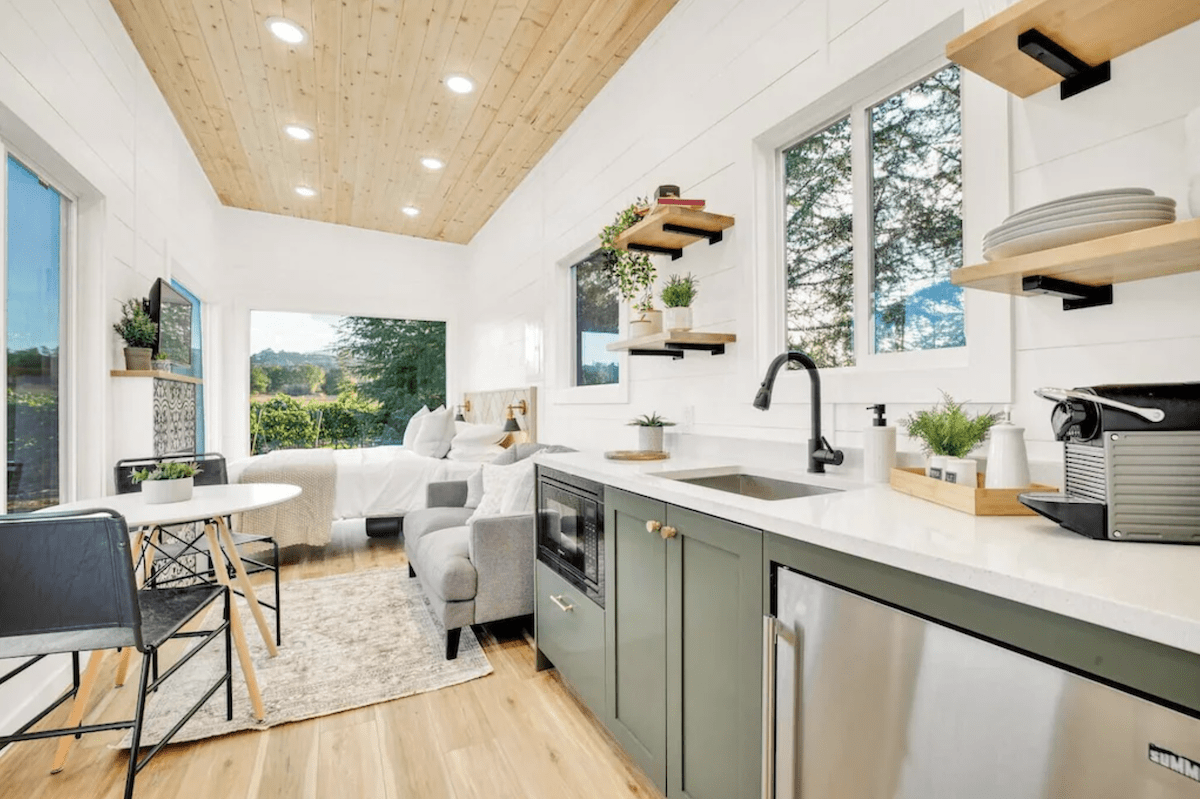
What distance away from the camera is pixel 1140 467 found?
88 cm

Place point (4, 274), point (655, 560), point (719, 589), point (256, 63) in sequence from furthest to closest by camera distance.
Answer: point (256, 63)
point (4, 274)
point (655, 560)
point (719, 589)

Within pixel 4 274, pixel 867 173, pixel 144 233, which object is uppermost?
pixel 144 233

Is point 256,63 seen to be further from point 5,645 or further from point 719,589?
point 719,589

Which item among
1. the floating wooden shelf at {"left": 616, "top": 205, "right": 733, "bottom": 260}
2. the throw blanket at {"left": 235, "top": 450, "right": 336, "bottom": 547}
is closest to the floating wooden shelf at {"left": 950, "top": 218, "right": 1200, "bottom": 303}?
the floating wooden shelf at {"left": 616, "top": 205, "right": 733, "bottom": 260}

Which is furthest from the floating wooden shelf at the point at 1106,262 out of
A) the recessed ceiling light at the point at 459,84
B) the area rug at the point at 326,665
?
the recessed ceiling light at the point at 459,84

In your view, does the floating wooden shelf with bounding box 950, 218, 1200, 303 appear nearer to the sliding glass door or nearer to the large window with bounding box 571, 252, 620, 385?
the large window with bounding box 571, 252, 620, 385

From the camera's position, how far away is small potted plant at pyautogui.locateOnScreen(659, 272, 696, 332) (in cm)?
233

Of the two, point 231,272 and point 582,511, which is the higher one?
point 231,272

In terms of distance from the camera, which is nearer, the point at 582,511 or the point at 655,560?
the point at 655,560

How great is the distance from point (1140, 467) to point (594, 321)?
2.97m

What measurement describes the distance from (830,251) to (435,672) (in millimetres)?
2331

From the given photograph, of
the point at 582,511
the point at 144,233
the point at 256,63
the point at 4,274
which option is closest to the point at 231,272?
the point at 144,233

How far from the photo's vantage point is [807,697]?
1.11m

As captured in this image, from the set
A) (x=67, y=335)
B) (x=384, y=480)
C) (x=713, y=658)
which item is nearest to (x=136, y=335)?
(x=67, y=335)
